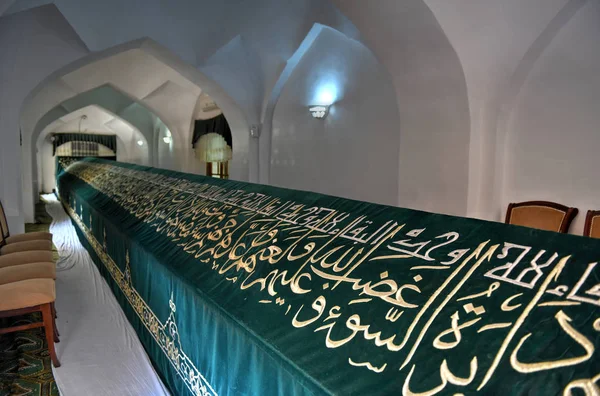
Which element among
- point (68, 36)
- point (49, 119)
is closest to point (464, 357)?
point (68, 36)

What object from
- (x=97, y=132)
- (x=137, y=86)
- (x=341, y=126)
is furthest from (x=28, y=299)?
(x=97, y=132)

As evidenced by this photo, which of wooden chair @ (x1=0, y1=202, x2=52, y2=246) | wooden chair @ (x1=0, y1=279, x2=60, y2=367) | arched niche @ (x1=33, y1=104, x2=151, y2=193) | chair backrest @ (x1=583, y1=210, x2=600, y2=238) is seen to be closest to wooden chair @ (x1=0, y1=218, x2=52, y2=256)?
wooden chair @ (x1=0, y1=202, x2=52, y2=246)

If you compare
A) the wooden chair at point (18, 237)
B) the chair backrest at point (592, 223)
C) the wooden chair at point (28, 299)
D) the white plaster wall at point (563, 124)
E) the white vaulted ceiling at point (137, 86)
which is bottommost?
the wooden chair at point (28, 299)

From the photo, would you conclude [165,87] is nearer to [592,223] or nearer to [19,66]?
[19,66]

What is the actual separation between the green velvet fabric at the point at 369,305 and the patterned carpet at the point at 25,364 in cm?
65

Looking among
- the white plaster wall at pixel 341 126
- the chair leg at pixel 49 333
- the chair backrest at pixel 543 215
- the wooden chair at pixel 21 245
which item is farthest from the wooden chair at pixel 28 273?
the chair backrest at pixel 543 215

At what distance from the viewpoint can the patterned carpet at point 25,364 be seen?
79.0 inches

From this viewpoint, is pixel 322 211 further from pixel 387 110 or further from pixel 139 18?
pixel 139 18

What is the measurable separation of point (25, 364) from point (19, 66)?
14.0 ft

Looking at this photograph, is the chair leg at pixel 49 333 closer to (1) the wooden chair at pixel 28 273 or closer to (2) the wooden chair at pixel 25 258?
(1) the wooden chair at pixel 28 273

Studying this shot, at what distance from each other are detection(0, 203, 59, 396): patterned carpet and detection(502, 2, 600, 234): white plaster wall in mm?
3942

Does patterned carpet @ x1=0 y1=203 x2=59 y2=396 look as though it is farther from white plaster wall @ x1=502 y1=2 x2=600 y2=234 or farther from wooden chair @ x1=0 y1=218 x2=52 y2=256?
white plaster wall @ x1=502 y1=2 x2=600 y2=234

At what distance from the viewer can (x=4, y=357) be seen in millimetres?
2316

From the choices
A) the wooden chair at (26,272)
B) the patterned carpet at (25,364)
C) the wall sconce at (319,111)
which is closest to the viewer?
the patterned carpet at (25,364)
